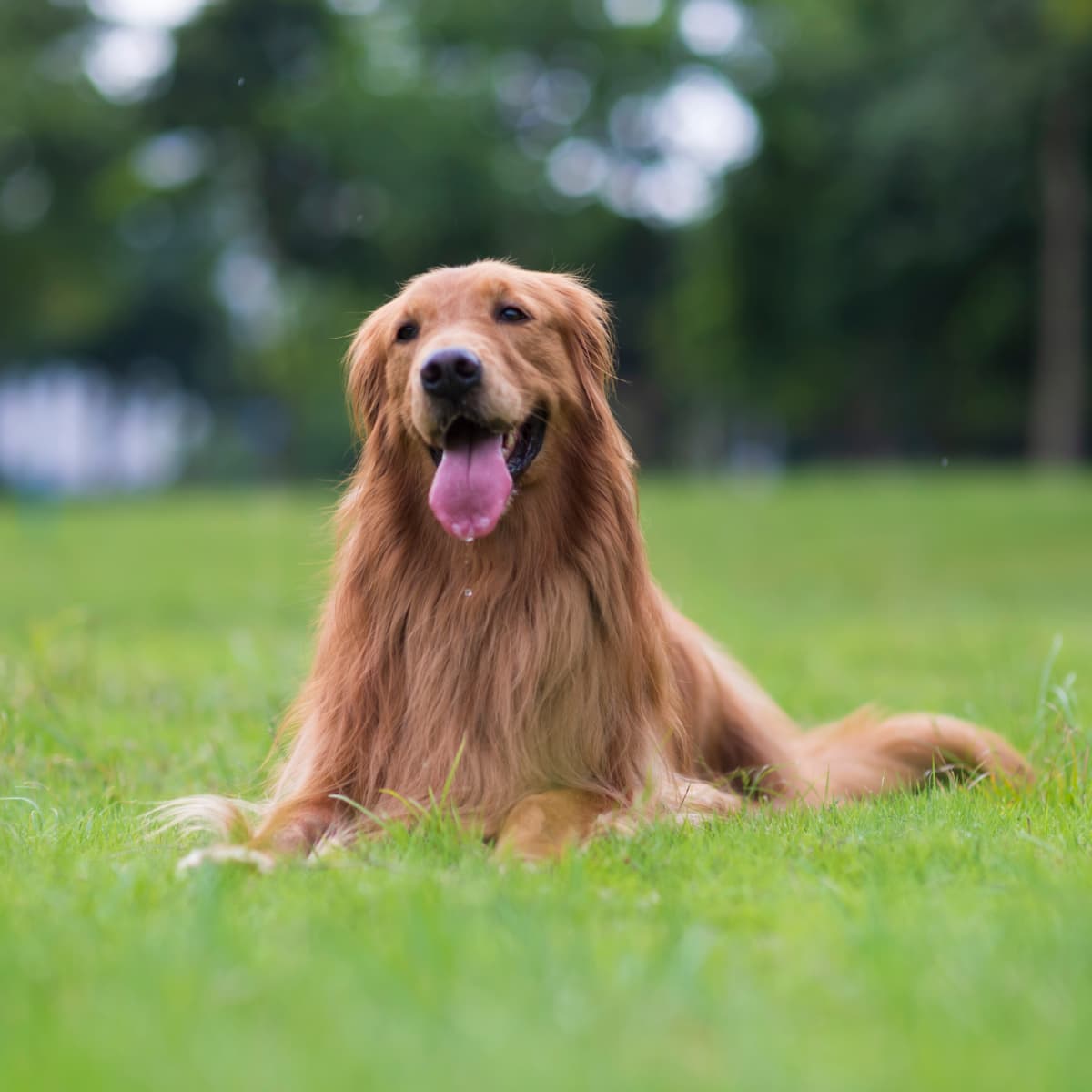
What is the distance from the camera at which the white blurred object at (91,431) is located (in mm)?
58875

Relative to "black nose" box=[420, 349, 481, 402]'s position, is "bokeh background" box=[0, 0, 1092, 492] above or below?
above

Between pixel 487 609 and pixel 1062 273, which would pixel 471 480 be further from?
pixel 1062 273

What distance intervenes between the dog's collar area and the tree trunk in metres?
25.8

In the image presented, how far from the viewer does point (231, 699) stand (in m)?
6.68

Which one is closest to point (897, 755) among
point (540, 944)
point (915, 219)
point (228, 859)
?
point (228, 859)

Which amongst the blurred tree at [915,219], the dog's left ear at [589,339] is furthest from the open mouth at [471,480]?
the blurred tree at [915,219]

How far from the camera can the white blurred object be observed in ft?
193

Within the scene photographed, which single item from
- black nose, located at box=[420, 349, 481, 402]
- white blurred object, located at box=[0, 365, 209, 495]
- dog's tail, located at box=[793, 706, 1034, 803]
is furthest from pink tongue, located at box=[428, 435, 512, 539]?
white blurred object, located at box=[0, 365, 209, 495]

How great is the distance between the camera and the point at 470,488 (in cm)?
396

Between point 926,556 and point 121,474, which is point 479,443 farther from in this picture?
point 121,474

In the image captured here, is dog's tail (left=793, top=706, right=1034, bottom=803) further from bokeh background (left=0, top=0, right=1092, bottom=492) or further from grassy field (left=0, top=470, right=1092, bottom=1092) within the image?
bokeh background (left=0, top=0, right=1092, bottom=492)

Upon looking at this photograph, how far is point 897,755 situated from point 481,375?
6.72 feet

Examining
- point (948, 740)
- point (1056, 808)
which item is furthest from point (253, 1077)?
point (948, 740)

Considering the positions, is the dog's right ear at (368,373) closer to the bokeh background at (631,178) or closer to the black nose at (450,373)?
the black nose at (450,373)
